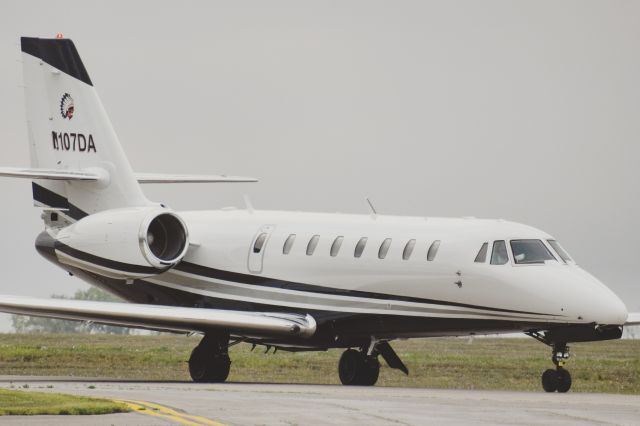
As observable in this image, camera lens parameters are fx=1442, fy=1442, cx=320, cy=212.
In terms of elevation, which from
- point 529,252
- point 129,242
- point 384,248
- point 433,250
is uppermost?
point 129,242

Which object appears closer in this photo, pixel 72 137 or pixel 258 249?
pixel 258 249

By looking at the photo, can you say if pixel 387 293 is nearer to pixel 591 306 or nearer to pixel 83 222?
pixel 591 306

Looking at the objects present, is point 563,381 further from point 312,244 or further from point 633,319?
point 312,244

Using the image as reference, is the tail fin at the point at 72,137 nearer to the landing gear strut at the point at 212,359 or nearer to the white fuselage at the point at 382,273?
the white fuselage at the point at 382,273

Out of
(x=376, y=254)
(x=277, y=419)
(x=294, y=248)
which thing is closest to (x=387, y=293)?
(x=376, y=254)

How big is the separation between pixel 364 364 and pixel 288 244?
306cm

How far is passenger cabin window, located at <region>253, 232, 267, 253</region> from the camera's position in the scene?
31628 millimetres

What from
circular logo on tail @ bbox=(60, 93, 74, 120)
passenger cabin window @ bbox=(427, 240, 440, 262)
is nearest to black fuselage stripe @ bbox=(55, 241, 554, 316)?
passenger cabin window @ bbox=(427, 240, 440, 262)

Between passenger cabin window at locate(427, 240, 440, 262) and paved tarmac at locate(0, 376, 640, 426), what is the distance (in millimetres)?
3866

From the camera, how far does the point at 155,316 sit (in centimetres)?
2895

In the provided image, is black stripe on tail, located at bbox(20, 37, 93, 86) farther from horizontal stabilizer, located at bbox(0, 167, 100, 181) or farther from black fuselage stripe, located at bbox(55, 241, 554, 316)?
black fuselage stripe, located at bbox(55, 241, 554, 316)

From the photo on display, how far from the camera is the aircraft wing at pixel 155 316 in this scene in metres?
28.8

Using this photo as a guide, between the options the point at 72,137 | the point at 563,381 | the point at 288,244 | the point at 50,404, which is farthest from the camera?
the point at 72,137

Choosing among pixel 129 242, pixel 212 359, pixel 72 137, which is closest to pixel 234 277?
pixel 212 359
